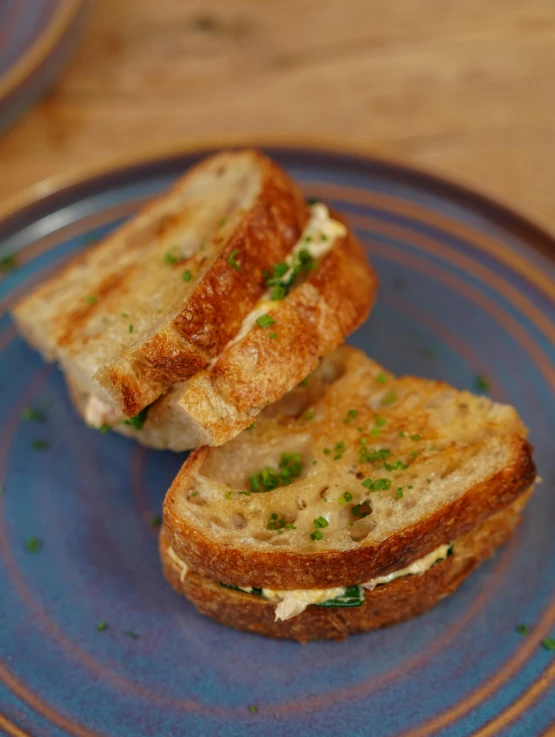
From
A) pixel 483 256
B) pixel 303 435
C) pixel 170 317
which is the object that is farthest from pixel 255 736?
pixel 483 256

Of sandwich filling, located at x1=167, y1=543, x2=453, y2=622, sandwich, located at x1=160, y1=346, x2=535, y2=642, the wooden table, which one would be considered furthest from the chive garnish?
the wooden table

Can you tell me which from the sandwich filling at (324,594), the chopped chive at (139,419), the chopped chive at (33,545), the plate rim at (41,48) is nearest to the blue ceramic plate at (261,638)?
the chopped chive at (33,545)

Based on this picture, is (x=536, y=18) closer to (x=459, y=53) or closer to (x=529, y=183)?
(x=459, y=53)

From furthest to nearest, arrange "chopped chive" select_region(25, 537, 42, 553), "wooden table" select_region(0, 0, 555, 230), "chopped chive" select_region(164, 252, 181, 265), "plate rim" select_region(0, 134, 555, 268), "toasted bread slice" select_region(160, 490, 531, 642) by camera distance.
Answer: "wooden table" select_region(0, 0, 555, 230) < "plate rim" select_region(0, 134, 555, 268) < "chopped chive" select_region(164, 252, 181, 265) < "chopped chive" select_region(25, 537, 42, 553) < "toasted bread slice" select_region(160, 490, 531, 642)

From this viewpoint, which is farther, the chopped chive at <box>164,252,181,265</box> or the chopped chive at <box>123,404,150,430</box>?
the chopped chive at <box>164,252,181,265</box>

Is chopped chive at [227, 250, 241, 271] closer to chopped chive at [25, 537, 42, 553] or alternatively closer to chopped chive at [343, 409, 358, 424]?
chopped chive at [343, 409, 358, 424]

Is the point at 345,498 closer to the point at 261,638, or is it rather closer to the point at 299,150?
the point at 261,638

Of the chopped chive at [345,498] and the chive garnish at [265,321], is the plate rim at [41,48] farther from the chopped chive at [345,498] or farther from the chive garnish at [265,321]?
the chopped chive at [345,498]
